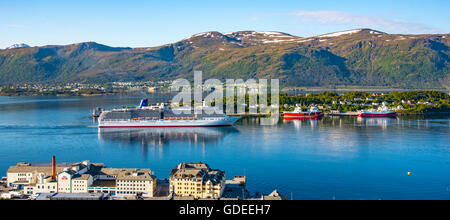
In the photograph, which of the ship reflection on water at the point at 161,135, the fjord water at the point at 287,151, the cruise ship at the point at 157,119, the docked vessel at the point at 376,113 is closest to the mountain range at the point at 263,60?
the docked vessel at the point at 376,113

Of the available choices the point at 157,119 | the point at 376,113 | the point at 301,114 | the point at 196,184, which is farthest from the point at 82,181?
the point at 376,113

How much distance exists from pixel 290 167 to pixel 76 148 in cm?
615

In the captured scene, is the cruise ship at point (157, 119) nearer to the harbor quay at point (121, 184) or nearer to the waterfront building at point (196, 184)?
the harbor quay at point (121, 184)

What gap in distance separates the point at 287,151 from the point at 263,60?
143ft

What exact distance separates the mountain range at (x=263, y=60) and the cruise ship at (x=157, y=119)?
2964 centimetres

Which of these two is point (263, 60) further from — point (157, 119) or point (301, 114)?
point (157, 119)

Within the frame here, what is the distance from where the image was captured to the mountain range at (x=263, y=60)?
51.6 meters

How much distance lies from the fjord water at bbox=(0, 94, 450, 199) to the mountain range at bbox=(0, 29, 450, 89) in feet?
102

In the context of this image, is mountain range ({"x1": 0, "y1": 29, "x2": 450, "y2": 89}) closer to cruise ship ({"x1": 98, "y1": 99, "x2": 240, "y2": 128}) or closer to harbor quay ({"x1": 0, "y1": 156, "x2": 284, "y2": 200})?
cruise ship ({"x1": 98, "y1": 99, "x2": 240, "y2": 128})

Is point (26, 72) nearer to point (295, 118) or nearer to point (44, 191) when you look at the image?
point (295, 118)

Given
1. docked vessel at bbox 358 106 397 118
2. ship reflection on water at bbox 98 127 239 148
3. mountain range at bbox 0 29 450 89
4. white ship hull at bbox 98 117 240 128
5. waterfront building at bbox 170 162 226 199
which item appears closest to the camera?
waterfront building at bbox 170 162 226 199

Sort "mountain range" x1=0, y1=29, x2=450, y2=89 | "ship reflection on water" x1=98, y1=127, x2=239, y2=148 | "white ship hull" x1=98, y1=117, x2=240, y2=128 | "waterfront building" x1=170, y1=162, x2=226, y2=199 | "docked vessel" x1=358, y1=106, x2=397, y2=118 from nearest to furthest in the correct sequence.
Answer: "waterfront building" x1=170, y1=162, x2=226, y2=199, "ship reflection on water" x1=98, y1=127, x2=239, y2=148, "white ship hull" x1=98, y1=117, x2=240, y2=128, "docked vessel" x1=358, y1=106, x2=397, y2=118, "mountain range" x1=0, y1=29, x2=450, y2=89

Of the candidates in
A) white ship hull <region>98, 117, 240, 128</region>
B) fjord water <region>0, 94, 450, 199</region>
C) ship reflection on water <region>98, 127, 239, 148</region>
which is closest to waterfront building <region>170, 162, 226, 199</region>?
fjord water <region>0, 94, 450, 199</region>

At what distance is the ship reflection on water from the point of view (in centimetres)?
1430
